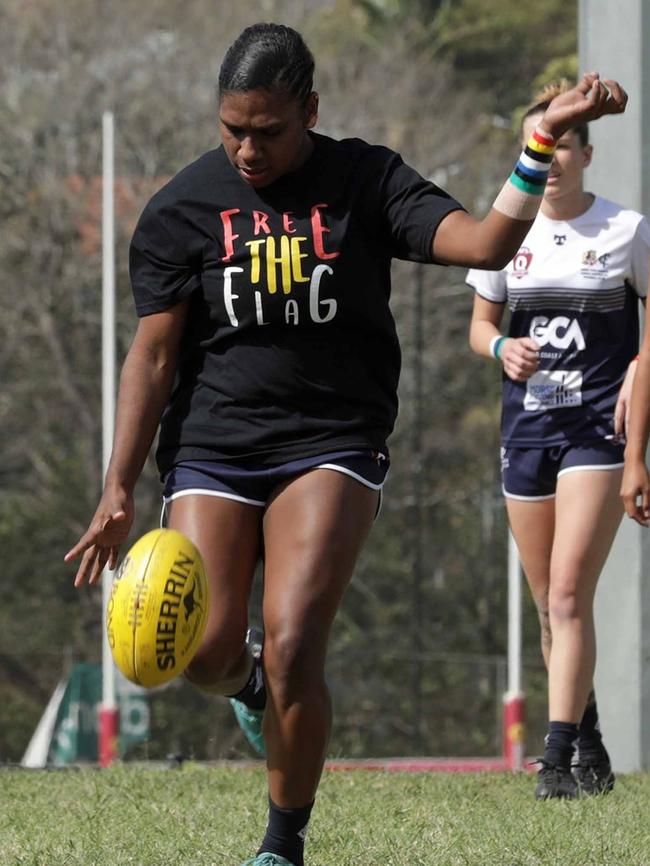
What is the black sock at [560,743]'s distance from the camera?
6516 millimetres

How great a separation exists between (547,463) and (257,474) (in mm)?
2019

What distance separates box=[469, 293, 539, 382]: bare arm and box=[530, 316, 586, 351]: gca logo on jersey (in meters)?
0.11

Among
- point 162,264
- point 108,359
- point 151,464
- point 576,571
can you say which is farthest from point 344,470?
point 151,464

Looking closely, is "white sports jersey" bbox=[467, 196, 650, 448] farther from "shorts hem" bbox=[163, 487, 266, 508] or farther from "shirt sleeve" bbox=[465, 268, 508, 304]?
"shorts hem" bbox=[163, 487, 266, 508]

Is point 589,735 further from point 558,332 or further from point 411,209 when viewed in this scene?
point 411,209

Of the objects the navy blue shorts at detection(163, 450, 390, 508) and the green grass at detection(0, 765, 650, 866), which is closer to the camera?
the navy blue shorts at detection(163, 450, 390, 508)

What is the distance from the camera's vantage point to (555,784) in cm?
647

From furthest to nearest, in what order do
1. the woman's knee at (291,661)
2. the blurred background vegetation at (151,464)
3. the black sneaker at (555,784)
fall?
the blurred background vegetation at (151,464), the black sneaker at (555,784), the woman's knee at (291,661)

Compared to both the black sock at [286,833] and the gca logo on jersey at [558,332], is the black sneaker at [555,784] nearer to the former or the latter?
the gca logo on jersey at [558,332]

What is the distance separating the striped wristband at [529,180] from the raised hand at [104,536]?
53.4 inches

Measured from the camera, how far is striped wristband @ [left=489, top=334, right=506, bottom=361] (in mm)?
6816

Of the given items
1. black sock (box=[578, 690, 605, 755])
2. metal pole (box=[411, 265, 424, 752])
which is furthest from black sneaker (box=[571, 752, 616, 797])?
metal pole (box=[411, 265, 424, 752])

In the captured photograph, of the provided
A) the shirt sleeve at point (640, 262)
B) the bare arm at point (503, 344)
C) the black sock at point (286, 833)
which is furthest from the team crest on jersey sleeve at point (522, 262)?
the black sock at point (286, 833)

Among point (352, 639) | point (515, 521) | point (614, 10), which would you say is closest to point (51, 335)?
point (352, 639)
